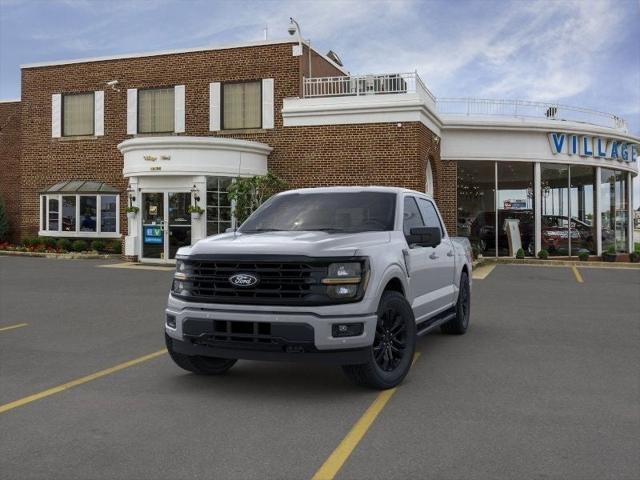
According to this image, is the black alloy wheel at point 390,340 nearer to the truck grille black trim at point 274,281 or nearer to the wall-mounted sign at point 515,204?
the truck grille black trim at point 274,281

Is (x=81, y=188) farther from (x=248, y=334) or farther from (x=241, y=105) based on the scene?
(x=248, y=334)

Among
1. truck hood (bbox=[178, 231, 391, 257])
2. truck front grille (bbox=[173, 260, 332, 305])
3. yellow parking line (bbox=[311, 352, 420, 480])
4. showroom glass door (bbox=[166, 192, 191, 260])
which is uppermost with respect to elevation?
showroom glass door (bbox=[166, 192, 191, 260])

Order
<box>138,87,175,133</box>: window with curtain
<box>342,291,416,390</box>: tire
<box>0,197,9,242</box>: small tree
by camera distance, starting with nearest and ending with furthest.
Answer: <box>342,291,416,390</box>: tire
<box>138,87,175,133</box>: window with curtain
<box>0,197,9,242</box>: small tree

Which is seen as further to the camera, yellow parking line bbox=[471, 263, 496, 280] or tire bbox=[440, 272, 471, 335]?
yellow parking line bbox=[471, 263, 496, 280]

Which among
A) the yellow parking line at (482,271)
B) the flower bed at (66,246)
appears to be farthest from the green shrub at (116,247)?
the yellow parking line at (482,271)

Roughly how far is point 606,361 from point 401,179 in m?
13.3

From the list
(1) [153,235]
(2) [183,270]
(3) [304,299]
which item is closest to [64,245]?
(1) [153,235]

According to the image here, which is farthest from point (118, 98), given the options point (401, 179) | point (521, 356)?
point (521, 356)

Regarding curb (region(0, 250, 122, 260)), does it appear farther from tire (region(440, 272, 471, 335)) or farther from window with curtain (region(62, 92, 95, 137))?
tire (region(440, 272, 471, 335))

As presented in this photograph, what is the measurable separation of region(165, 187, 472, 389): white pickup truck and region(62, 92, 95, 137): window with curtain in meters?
20.2

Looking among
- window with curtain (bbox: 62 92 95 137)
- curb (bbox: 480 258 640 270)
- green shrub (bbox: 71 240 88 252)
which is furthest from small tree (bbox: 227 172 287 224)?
window with curtain (bbox: 62 92 95 137)

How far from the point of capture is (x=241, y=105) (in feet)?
72.9

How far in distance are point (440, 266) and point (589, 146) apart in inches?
763

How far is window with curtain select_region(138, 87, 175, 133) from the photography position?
23172 millimetres
